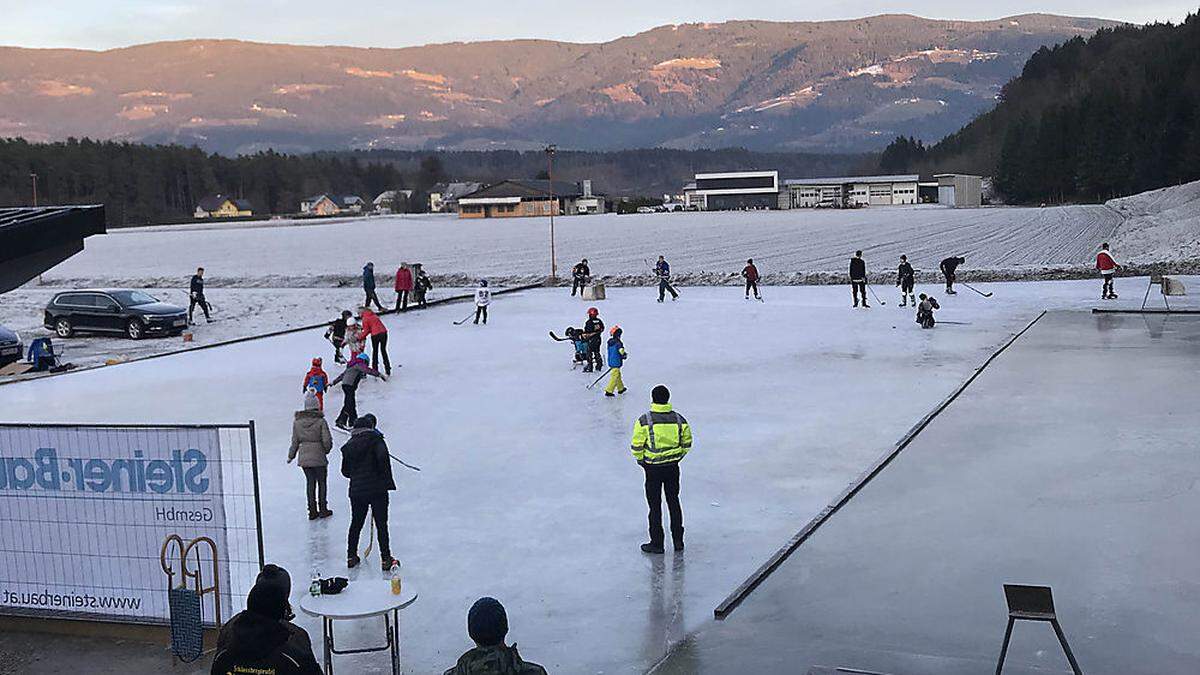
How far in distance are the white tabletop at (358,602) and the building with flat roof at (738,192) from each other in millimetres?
158742

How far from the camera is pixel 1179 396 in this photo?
1515 cm

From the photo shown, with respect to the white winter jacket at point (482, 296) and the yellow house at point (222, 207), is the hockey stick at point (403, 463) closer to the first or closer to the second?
the white winter jacket at point (482, 296)

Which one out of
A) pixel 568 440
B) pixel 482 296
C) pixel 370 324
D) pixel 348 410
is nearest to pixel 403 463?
pixel 568 440

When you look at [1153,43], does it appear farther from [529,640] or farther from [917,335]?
[529,640]

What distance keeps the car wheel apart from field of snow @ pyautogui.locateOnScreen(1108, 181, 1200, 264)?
35.4 meters

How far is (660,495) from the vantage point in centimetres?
905

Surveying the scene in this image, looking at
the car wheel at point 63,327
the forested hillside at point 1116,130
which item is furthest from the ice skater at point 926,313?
the forested hillside at point 1116,130

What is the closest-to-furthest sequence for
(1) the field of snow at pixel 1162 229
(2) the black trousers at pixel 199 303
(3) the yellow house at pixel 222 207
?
(2) the black trousers at pixel 199 303, (1) the field of snow at pixel 1162 229, (3) the yellow house at pixel 222 207

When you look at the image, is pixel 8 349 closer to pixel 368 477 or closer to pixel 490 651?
pixel 368 477

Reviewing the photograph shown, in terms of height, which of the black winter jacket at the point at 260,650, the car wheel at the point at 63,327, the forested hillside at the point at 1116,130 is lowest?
the car wheel at the point at 63,327

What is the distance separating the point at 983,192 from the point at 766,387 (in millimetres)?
138592

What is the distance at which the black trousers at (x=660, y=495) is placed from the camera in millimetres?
9070

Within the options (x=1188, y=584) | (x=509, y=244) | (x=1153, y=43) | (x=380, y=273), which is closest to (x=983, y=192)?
(x=1153, y=43)

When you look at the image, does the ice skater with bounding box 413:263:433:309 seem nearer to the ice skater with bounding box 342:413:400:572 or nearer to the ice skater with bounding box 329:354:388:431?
the ice skater with bounding box 329:354:388:431
